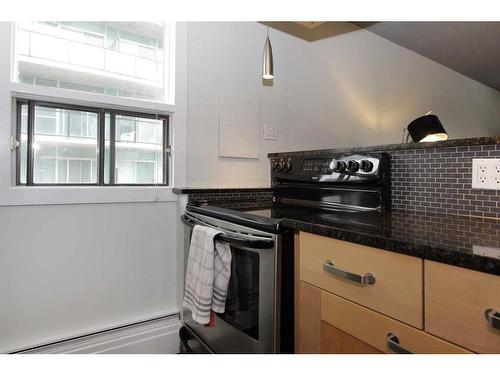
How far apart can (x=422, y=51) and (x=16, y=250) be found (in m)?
3.49

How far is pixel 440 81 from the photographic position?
3.22m

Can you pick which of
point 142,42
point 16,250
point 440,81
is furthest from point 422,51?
point 16,250

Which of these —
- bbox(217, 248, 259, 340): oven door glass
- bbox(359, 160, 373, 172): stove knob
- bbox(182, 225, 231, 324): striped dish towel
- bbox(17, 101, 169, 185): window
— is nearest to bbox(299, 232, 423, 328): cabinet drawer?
bbox(217, 248, 259, 340): oven door glass

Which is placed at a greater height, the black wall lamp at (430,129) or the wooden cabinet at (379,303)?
the black wall lamp at (430,129)

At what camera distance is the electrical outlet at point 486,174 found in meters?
0.97

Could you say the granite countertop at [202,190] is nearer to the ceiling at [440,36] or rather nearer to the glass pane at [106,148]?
the glass pane at [106,148]

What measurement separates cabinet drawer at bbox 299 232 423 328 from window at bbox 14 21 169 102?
3.98ft

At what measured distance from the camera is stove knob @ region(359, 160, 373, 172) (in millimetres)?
1271

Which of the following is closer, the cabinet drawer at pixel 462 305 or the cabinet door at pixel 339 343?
the cabinet drawer at pixel 462 305

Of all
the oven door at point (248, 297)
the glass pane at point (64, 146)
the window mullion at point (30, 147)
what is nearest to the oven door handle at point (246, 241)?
the oven door at point (248, 297)

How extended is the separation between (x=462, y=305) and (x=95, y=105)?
158 cm

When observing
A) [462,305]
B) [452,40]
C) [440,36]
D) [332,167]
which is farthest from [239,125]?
[452,40]

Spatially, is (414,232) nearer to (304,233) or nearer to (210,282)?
(304,233)

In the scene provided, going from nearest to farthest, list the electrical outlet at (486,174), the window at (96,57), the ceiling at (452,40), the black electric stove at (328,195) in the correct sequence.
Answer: the electrical outlet at (486,174) → the black electric stove at (328,195) → the window at (96,57) → the ceiling at (452,40)
